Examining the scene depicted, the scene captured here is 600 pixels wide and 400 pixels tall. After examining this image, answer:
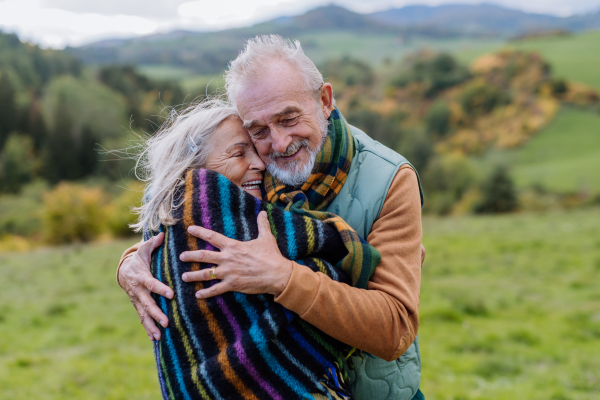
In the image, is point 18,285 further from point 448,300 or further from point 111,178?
point 111,178

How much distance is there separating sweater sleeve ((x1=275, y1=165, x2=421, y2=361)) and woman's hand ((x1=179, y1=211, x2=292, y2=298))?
61 millimetres

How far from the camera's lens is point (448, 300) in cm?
844

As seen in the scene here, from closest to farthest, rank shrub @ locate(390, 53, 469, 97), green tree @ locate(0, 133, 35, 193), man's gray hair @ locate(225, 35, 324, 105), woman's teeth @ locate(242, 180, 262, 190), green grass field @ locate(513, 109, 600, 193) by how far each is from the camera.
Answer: man's gray hair @ locate(225, 35, 324, 105) → woman's teeth @ locate(242, 180, 262, 190) → green grass field @ locate(513, 109, 600, 193) → green tree @ locate(0, 133, 35, 193) → shrub @ locate(390, 53, 469, 97)

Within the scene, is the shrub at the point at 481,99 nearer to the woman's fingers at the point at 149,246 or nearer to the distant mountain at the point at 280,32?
the distant mountain at the point at 280,32

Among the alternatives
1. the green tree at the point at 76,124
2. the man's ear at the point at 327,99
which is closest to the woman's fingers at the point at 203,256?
the man's ear at the point at 327,99

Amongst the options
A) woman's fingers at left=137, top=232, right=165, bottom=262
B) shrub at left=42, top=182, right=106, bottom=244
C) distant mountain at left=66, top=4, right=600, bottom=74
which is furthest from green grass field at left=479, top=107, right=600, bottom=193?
distant mountain at left=66, top=4, right=600, bottom=74

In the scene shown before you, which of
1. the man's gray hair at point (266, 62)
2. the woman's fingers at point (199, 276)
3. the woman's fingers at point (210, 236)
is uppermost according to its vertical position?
the man's gray hair at point (266, 62)

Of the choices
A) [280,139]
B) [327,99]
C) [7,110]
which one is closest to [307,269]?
[280,139]

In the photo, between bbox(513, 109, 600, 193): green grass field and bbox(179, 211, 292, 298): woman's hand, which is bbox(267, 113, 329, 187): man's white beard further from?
bbox(513, 109, 600, 193): green grass field

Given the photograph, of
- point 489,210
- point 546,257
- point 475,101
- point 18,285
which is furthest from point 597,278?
point 475,101

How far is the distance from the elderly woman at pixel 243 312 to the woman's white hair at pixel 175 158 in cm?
4

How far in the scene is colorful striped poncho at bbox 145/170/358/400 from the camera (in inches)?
67.2

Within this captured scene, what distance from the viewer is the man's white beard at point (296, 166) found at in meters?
2.09

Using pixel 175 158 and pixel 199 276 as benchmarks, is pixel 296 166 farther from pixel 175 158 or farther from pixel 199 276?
pixel 199 276
